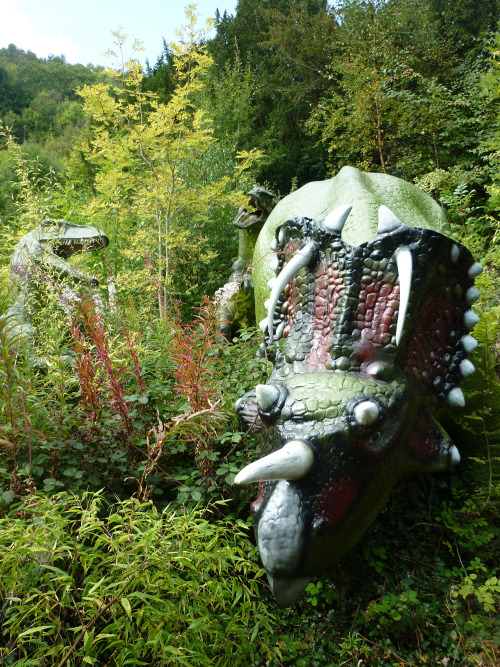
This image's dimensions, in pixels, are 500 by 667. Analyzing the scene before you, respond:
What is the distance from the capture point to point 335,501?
65.1 inches

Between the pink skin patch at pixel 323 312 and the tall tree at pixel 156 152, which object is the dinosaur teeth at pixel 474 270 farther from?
the tall tree at pixel 156 152

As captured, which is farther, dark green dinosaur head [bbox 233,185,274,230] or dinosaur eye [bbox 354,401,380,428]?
dark green dinosaur head [bbox 233,185,274,230]

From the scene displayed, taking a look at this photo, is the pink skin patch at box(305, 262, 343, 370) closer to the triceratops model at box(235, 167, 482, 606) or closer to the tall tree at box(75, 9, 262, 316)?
the triceratops model at box(235, 167, 482, 606)

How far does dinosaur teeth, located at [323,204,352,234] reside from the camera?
2240 mm

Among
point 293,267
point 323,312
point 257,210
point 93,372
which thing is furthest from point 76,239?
point 323,312

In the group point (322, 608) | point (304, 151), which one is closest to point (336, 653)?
point (322, 608)

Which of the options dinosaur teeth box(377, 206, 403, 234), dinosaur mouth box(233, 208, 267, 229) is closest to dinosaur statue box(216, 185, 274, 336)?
dinosaur mouth box(233, 208, 267, 229)

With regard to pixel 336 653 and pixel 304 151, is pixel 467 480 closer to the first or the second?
pixel 336 653

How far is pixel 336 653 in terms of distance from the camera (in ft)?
6.40

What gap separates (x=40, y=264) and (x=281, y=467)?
3.35m

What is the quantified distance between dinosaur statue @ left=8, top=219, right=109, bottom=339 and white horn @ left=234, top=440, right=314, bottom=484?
93.9 inches

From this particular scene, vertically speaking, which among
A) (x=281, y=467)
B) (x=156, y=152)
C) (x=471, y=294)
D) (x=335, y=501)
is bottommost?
(x=335, y=501)

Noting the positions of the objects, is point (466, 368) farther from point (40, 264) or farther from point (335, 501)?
point (40, 264)

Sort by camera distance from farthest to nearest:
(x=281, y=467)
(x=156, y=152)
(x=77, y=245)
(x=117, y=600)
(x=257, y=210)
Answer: (x=77, y=245)
(x=257, y=210)
(x=156, y=152)
(x=281, y=467)
(x=117, y=600)
